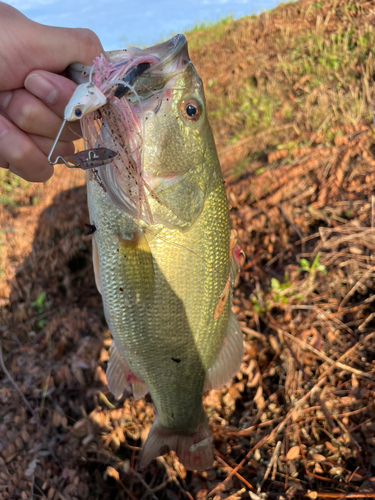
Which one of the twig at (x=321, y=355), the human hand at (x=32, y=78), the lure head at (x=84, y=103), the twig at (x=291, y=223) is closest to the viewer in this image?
the lure head at (x=84, y=103)

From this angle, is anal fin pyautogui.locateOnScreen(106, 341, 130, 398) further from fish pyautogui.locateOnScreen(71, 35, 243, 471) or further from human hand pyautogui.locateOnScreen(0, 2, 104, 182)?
human hand pyautogui.locateOnScreen(0, 2, 104, 182)

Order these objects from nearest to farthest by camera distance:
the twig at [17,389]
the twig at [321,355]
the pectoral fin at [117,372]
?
the pectoral fin at [117,372] < the twig at [321,355] < the twig at [17,389]

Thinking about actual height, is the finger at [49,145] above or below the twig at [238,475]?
above

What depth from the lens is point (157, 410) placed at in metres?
1.85

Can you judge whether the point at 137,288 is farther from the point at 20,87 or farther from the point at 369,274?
the point at 369,274

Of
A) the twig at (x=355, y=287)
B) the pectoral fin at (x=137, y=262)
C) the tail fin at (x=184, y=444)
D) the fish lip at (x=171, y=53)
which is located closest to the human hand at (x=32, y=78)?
the fish lip at (x=171, y=53)

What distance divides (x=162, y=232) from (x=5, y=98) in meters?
1.07

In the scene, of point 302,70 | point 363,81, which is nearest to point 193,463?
point 363,81

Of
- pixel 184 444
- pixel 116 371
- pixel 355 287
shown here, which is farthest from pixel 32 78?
pixel 355 287

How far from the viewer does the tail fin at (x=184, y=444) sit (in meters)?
1.88

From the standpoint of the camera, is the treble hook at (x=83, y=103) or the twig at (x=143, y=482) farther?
the twig at (x=143, y=482)

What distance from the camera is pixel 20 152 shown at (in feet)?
5.61

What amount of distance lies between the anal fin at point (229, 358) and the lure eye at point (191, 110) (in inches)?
40.9

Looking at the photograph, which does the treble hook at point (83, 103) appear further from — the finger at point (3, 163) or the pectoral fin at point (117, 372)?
the pectoral fin at point (117, 372)
